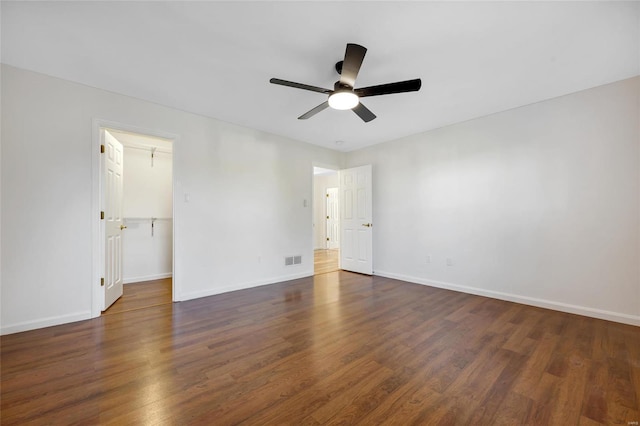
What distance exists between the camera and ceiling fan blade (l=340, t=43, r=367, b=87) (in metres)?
1.78

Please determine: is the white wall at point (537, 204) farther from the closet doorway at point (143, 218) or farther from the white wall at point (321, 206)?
the white wall at point (321, 206)

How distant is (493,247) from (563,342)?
1489mm

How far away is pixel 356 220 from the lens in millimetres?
5199

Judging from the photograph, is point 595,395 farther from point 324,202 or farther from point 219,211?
point 324,202

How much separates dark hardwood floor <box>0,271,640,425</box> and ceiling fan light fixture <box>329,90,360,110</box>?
7.46 feet

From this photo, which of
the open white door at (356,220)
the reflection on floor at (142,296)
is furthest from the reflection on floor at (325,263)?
the reflection on floor at (142,296)

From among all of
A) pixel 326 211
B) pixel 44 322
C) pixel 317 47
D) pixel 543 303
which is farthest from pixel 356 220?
pixel 44 322

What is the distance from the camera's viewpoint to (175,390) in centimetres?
165

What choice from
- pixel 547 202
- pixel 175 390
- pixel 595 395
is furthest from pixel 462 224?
pixel 175 390

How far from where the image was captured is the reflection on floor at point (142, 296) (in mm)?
3154

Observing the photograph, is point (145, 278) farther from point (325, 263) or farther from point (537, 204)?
point (537, 204)

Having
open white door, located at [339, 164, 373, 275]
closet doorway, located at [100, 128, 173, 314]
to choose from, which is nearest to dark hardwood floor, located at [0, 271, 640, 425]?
closet doorway, located at [100, 128, 173, 314]

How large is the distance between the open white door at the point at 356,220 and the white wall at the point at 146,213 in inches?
Answer: 139

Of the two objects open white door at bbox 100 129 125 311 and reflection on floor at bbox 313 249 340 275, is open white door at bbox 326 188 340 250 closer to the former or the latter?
reflection on floor at bbox 313 249 340 275
